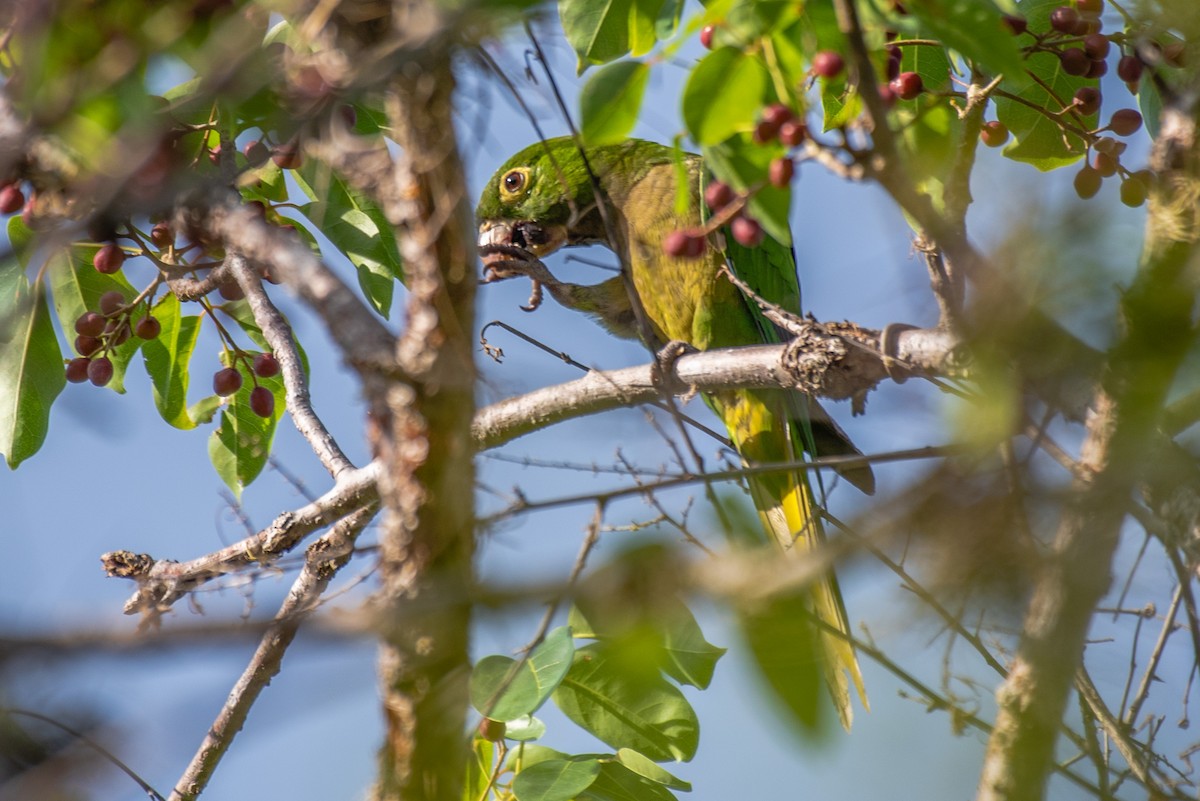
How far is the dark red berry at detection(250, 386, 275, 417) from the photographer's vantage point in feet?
8.86

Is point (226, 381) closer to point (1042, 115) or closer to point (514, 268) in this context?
point (514, 268)

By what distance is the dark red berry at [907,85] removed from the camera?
2.20m

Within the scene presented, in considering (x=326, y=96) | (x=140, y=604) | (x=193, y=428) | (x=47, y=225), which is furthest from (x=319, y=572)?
(x=326, y=96)

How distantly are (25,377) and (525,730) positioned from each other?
151 cm

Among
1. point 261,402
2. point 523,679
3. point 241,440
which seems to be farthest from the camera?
point 241,440

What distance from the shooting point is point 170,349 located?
2754 mm

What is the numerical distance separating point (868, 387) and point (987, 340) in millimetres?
1051

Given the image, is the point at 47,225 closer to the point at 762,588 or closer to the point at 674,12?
the point at 674,12

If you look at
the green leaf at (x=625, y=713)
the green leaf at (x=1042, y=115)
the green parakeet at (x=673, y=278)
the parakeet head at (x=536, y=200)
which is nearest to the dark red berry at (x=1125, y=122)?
the green leaf at (x=1042, y=115)

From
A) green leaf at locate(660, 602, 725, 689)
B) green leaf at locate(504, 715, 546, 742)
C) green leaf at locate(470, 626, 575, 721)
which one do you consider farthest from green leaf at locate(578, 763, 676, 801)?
green leaf at locate(470, 626, 575, 721)

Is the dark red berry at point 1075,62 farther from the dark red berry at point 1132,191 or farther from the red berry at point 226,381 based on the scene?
the red berry at point 226,381

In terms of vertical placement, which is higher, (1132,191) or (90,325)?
(1132,191)

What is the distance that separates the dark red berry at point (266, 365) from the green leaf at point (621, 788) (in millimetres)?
1440

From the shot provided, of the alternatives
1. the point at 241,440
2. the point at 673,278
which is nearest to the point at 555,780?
the point at 241,440
